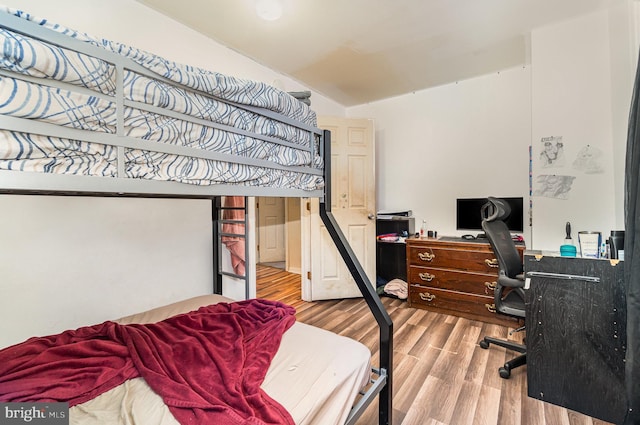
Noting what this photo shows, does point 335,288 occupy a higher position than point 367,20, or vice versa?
point 367,20

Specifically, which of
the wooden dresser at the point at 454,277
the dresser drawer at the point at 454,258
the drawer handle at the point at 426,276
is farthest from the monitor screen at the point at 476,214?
the drawer handle at the point at 426,276

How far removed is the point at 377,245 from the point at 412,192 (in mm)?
839

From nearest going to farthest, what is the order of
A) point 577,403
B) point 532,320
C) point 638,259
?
point 638,259, point 577,403, point 532,320

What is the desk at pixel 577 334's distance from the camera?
4.59 ft

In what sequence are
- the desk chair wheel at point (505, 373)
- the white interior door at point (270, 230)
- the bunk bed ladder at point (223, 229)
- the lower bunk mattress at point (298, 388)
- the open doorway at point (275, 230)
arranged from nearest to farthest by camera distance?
the lower bunk mattress at point (298, 388) < the desk chair wheel at point (505, 373) < the bunk bed ladder at point (223, 229) < the open doorway at point (275, 230) < the white interior door at point (270, 230)

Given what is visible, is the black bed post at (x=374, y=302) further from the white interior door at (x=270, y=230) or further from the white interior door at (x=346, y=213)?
the white interior door at (x=270, y=230)

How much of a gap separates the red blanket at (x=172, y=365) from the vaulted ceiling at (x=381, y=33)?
2.11 meters

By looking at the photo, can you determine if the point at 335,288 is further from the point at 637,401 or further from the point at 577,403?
the point at 637,401

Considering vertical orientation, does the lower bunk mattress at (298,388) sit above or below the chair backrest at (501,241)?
below

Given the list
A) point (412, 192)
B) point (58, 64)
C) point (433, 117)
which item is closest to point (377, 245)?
point (412, 192)

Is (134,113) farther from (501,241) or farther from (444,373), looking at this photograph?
(501,241)

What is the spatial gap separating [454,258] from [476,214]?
2.04 ft

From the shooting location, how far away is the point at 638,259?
1.11 meters

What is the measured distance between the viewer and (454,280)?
2.72 m
